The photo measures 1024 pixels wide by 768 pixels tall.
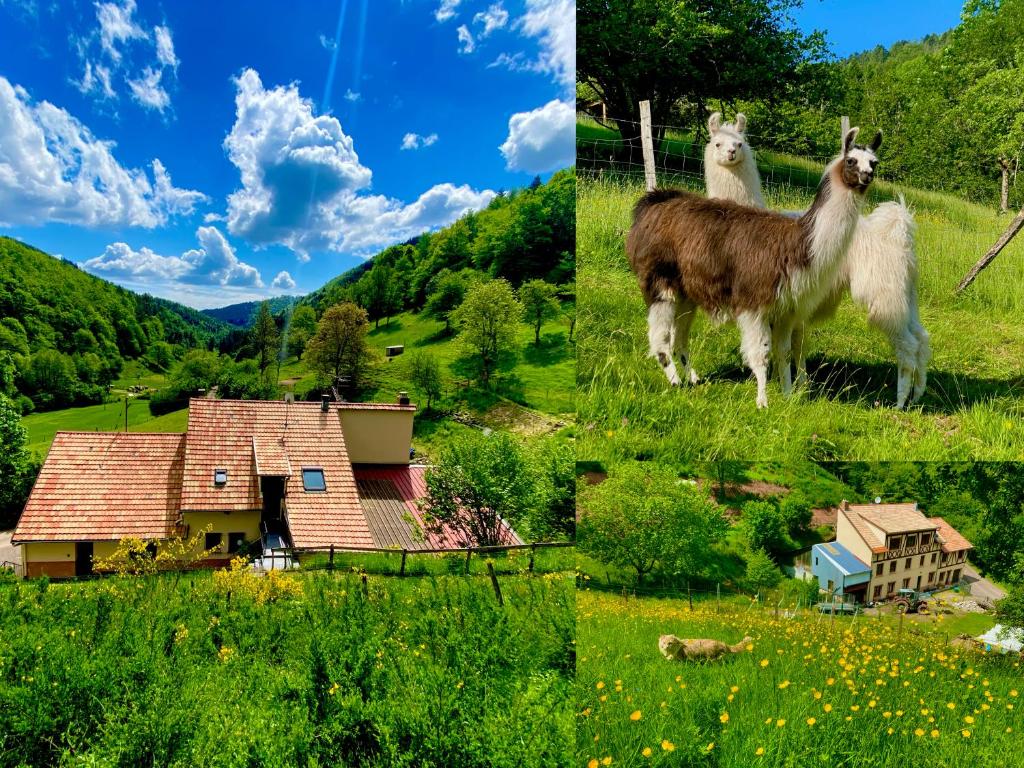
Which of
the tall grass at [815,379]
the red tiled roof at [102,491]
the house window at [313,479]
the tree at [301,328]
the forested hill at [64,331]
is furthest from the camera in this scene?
the tree at [301,328]

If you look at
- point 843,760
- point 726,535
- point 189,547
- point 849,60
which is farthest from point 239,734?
point 849,60

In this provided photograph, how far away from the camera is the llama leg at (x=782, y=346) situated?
230cm

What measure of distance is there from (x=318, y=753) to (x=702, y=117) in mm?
2822

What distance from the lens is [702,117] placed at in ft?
8.91

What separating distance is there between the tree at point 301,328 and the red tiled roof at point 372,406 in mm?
555

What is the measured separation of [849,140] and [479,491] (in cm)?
263

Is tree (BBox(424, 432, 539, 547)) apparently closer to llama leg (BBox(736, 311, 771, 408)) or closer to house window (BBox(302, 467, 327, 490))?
house window (BBox(302, 467, 327, 490))

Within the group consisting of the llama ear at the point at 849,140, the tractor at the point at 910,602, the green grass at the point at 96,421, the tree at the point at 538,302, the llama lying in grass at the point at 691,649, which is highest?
the llama ear at the point at 849,140

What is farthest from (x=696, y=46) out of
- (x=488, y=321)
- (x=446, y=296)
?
(x=446, y=296)

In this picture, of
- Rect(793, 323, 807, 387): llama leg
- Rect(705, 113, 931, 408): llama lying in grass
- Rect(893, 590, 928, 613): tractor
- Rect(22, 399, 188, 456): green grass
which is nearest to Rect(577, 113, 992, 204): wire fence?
Rect(705, 113, 931, 408): llama lying in grass

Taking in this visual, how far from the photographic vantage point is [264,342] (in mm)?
4105

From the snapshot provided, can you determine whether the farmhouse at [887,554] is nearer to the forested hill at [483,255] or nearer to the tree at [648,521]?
the tree at [648,521]

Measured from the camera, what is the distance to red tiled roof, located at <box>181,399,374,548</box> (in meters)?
2.96

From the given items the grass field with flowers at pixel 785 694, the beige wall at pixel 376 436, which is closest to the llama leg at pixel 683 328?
the grass field with flowers at pixel 785 694
